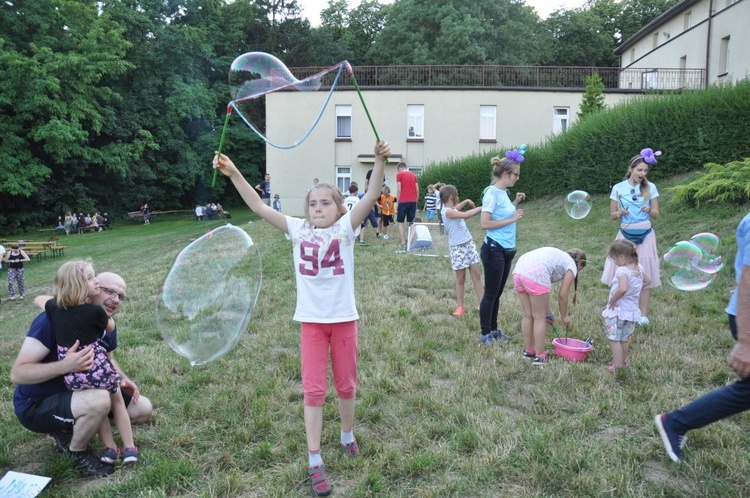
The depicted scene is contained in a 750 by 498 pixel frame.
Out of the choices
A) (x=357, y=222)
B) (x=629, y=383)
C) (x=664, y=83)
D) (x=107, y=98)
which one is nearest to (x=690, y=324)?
(x=629, y=383)

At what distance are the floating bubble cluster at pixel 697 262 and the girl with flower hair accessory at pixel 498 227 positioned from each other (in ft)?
4.92

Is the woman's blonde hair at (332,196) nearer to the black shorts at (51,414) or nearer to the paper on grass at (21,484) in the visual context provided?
the black shorts at (51,414)

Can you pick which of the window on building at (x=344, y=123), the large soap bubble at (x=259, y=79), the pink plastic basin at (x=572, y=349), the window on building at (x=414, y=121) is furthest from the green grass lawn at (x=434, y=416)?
the window on building at (x=414, y=121)

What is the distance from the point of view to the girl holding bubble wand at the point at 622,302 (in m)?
4.96

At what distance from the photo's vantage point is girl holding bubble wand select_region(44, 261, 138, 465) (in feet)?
11.4

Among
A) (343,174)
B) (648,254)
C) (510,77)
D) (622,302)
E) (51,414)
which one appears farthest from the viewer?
(510,77)

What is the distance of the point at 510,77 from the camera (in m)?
32.5

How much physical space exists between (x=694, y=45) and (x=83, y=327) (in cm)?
3397

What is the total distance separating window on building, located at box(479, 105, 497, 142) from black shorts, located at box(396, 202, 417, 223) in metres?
17.9

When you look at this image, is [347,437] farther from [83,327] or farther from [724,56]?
[724,56]

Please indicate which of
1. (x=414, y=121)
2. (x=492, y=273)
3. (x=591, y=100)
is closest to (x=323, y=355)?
(x=492, y=273)

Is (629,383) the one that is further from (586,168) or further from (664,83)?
(664,83)

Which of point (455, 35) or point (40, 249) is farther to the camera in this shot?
point (455, 35)

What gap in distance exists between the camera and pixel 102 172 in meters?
39.4
